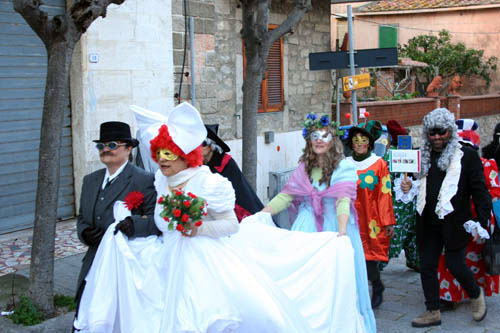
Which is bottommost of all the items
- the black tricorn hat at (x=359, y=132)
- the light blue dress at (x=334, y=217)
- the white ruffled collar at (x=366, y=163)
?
the light blue dress at (x=334, y=217)

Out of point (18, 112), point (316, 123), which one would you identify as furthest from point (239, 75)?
point (316, 123)

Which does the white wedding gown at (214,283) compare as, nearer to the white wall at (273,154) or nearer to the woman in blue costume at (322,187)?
the woman in blue costume at (322,187)

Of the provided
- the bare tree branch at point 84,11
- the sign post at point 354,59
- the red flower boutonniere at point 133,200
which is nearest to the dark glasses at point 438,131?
the red flower boutonniere at point 133,200

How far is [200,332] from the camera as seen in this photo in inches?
137

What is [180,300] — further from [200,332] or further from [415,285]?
[415,285]

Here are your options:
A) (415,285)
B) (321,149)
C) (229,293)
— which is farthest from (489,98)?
(229,293)

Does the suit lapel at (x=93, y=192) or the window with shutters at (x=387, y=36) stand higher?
the window with shutters at (x=387, y=36)

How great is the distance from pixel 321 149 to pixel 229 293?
1.85 meters

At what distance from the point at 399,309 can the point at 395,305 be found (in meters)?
0.12

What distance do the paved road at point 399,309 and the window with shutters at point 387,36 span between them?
70.4ft

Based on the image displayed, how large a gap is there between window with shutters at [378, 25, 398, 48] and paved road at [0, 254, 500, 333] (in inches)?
845

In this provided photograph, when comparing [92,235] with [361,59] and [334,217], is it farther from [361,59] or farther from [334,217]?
[361,59]

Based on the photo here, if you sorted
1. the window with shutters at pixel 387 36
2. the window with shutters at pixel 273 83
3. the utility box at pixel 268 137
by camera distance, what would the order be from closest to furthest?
1. the utility box at pixel 268 137
2. the window with shutters at pixel 273 83
3. the window with shutters at pixel 387 36

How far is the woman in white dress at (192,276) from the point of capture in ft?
11.8
